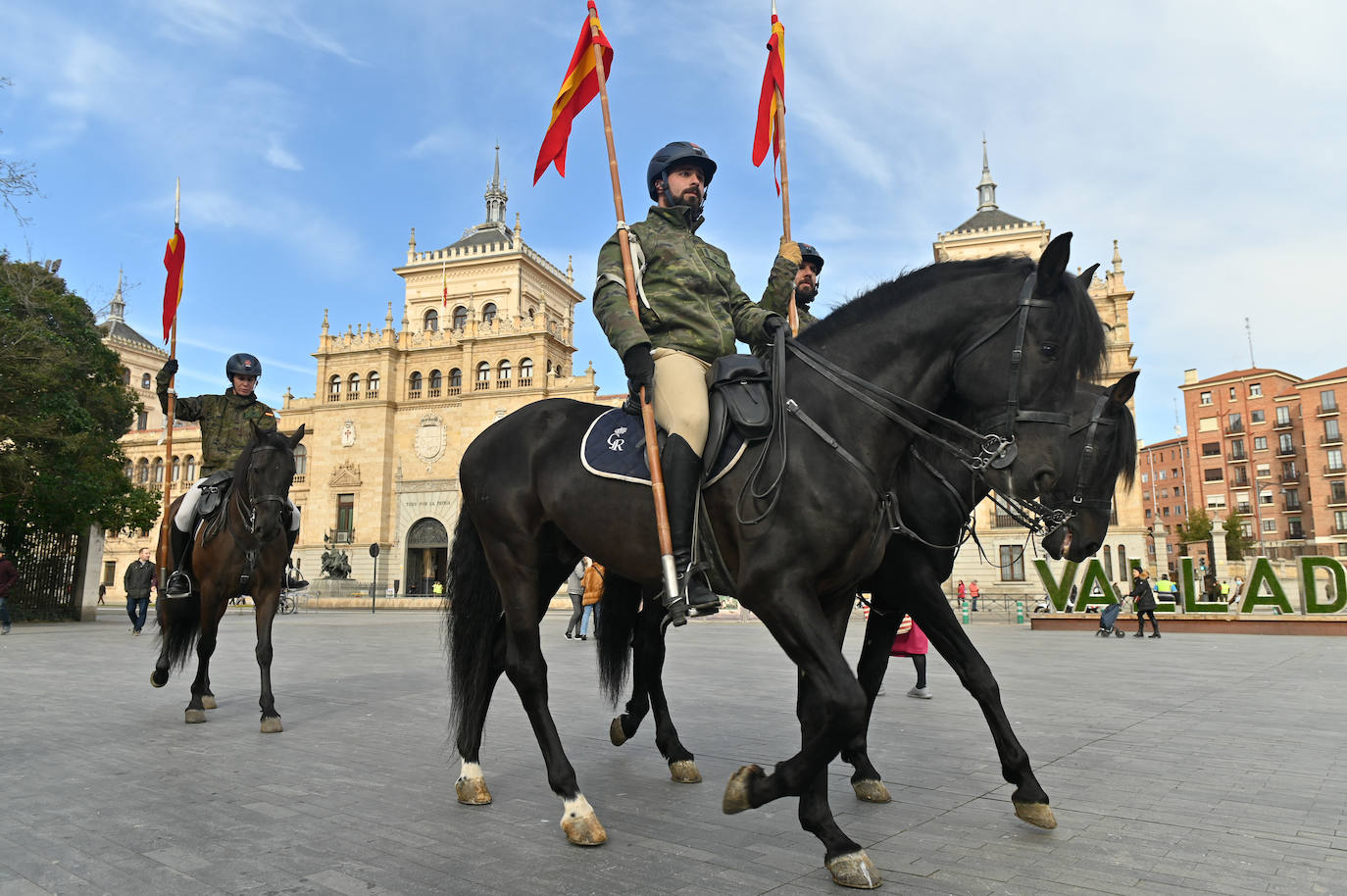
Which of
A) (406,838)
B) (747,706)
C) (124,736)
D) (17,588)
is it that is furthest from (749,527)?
(17,588)

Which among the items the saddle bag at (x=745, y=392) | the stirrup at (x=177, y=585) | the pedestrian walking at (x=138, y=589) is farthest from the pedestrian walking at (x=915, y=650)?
the pedestrian walking at (x=138, y=589)

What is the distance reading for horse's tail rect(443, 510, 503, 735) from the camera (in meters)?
4.59

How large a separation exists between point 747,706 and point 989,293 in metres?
4.87

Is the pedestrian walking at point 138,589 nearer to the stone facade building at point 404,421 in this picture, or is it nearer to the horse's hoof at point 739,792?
the horse's hoof at point 739,792

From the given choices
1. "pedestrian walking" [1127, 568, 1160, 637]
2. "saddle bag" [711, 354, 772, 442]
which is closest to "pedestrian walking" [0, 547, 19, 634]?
"saddle bag" [711, 354, 772, 442]

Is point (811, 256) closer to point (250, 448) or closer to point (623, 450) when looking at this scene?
point (623, 450)

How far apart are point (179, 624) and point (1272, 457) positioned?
8201 cm

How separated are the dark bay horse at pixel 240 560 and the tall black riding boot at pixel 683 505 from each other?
4482 millimetres

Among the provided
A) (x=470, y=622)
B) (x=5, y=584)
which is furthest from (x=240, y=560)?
(x=5, y=584)

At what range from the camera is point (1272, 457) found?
68688mm

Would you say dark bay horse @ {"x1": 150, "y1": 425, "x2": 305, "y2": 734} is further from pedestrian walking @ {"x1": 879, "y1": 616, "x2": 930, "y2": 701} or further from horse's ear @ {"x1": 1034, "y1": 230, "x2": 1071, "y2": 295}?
pedestrian walking @ {"x1": 879, "y1": 616, "x2": 930, "y2": 701}

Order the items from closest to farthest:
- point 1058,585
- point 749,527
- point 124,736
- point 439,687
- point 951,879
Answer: point 951,879 → point 749,527 → point 124,736 → point 439,687 → point 1058,585

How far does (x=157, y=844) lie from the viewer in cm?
342

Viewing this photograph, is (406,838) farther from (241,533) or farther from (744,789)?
(241,533)
